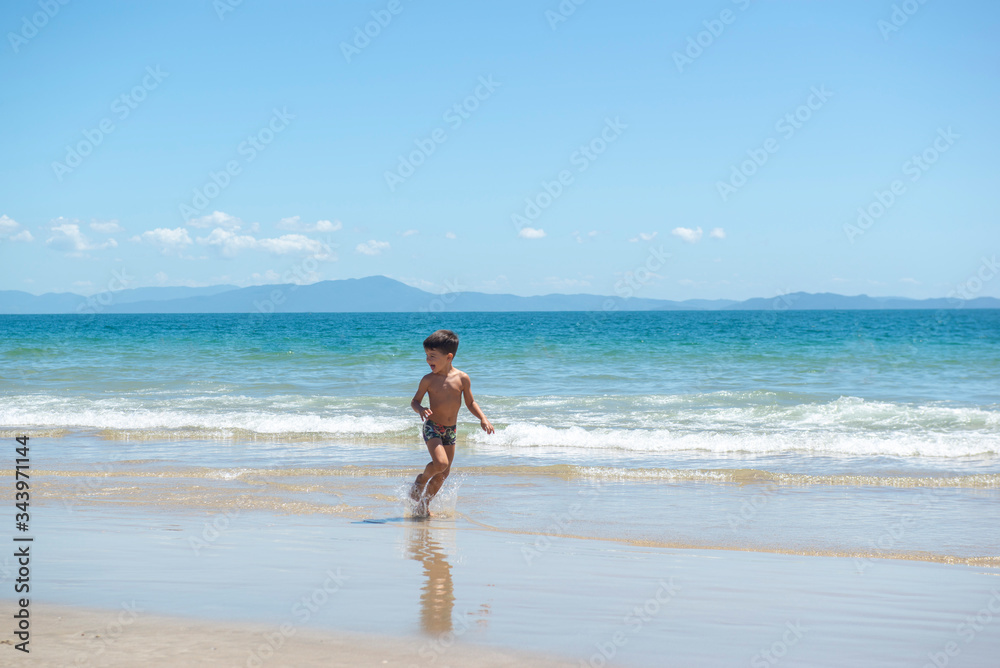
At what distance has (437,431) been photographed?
6965 millimetres

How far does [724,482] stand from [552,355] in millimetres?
20388

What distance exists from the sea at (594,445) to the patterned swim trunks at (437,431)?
2.86 ft

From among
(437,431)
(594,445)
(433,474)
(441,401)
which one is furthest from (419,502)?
(594,445)

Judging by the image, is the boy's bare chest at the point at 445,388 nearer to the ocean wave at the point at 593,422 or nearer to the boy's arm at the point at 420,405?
the boy's arm at the point at 420,405

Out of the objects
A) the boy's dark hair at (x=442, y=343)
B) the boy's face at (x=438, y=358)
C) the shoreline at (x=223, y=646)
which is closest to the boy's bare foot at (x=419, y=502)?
the boy's face at (x=438, y=358)

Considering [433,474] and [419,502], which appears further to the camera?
[419,502]

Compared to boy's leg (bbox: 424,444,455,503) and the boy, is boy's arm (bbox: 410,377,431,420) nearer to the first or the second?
the boy

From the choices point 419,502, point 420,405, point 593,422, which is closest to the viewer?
point 420,405

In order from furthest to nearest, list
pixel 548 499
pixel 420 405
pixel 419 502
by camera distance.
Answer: pixel 548 499 < pixel 419 502 < pixel 420 405

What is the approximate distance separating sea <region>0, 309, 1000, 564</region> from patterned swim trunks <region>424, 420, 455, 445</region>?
0.87 metres

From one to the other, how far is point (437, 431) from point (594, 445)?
5.43m

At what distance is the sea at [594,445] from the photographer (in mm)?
7160

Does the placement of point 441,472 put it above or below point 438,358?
below

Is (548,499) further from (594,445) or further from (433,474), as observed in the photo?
(594,445)
